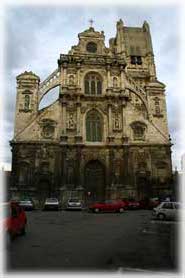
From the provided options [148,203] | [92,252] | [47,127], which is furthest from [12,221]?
[47,127]

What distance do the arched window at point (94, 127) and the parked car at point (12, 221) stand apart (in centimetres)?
2197

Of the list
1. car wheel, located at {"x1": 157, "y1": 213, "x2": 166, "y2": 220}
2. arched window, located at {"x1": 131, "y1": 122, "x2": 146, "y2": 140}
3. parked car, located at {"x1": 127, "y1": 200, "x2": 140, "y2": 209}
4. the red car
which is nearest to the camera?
car wheel, located at {"x1": 157, "y1": 213, "x2": 166, "y2": 220}

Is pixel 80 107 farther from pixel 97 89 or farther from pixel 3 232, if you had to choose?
pixel 3 232

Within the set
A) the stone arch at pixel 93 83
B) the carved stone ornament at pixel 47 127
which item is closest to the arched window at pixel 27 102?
the carved stone ornament at pixel 47 127

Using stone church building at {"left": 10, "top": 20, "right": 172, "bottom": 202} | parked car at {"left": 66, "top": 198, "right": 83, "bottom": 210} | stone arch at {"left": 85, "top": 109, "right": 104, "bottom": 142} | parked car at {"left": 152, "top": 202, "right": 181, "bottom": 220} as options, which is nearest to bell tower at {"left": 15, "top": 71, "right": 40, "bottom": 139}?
stone church building at {"left": 10, "top": 20, "right": 172, "bottom": 202}

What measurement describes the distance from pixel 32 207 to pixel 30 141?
25.5ft

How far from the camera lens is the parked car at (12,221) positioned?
9.20 metres

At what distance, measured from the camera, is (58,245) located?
29.3ft

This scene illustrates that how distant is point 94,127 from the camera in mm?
33469

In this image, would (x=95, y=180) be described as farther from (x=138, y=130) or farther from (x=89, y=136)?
(x=138, y=130)

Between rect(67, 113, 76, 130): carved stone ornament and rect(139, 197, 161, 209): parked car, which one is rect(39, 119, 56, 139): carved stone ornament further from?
rect(139, 197, 161, 209): parked car

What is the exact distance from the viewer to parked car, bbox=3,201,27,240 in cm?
920

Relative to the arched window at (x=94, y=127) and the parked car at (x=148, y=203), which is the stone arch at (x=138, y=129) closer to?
the arched window at (x=94, y=127)

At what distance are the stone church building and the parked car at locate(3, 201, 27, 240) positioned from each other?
18626 millimetres
